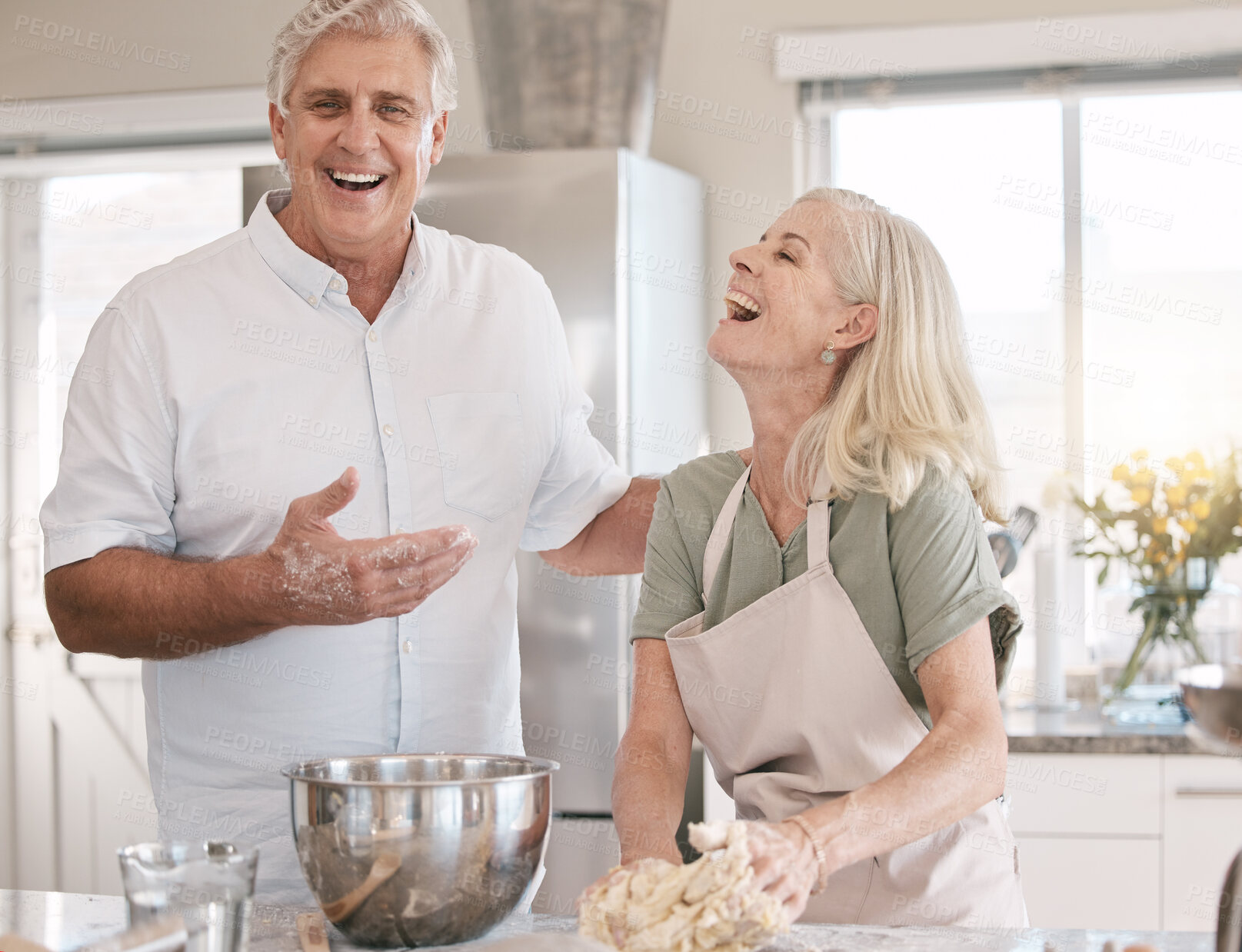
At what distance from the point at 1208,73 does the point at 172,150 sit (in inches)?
114

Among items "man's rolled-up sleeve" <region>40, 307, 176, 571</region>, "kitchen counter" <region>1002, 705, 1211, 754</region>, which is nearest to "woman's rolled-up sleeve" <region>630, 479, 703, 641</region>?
"man's rolled-up sleeve" <region>40, 307, 176, 571</region>

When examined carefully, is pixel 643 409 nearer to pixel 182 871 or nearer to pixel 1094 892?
pixel 1094 892

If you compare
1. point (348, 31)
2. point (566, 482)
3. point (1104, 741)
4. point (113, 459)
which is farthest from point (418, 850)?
point (1104, 741)

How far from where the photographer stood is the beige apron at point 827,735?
128 centimetres

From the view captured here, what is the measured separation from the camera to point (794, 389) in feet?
4.96

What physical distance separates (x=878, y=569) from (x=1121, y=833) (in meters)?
1.42

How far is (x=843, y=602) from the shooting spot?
4.39 feet

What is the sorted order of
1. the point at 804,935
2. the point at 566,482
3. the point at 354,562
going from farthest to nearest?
the point at 566,482 < the point at 354,562 < the point at 804,935

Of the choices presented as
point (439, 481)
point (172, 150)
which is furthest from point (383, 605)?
point (172, 150)

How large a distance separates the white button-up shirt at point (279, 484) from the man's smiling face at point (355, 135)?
3.2 inches

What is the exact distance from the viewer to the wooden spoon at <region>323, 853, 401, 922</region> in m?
0.98
